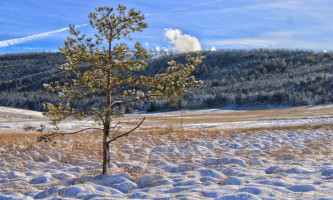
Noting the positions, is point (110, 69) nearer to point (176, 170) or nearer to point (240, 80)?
point (176, 170)

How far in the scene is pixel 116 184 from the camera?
5828 millimetres

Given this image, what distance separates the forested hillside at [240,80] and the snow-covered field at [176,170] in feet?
27.2

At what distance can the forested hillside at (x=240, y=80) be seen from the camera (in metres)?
48.7

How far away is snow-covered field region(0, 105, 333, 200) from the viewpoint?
5.06m

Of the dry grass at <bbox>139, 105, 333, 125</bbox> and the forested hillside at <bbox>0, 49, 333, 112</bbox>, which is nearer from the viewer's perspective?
the dry grass at <bbox>139, 105, 333, 125</bbox>

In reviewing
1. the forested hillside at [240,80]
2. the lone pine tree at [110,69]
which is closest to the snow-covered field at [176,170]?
the lone pine tree at [110,69]

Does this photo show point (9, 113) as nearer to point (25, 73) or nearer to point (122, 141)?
point (122, 141)

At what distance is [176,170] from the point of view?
7102 mm

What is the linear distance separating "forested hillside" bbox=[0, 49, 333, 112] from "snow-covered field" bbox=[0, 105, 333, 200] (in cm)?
829

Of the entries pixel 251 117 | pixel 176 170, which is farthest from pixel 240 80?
pixel 176 170

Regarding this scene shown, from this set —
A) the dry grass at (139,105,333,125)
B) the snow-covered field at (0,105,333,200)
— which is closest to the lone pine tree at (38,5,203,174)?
the snow-covered field at (0,105,333,200)

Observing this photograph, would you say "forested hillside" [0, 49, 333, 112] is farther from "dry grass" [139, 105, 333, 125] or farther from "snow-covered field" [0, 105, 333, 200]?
"snow-covered field" [0, 105, 333, 200]

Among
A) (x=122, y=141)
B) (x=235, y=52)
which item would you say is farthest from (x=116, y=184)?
(x=235, y=52)

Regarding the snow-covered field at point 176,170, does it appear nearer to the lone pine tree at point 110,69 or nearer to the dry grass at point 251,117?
the lone pine tree at point 110,69
